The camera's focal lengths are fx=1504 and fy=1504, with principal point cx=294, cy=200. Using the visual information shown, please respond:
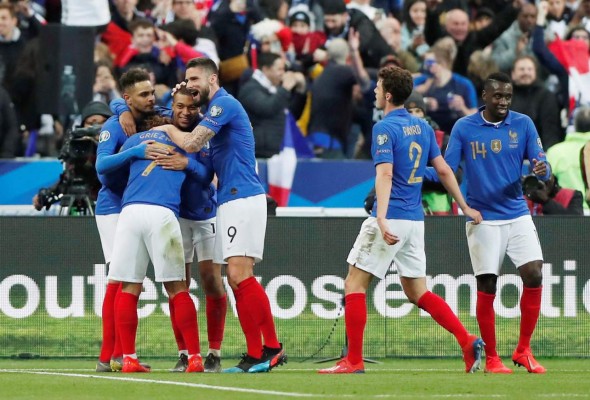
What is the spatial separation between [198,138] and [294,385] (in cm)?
201

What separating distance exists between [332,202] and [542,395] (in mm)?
8420

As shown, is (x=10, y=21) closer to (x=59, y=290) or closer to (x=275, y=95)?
(x=275, y=95)

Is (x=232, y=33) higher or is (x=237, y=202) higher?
(x=232, y=33)

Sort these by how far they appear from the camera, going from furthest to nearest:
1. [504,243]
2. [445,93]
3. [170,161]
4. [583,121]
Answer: [445,93] → [583,121] → [504,243] → [170,161]

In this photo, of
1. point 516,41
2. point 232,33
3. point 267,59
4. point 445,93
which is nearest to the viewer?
point 267,59

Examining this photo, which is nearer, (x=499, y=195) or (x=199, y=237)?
(x=499, y=195)

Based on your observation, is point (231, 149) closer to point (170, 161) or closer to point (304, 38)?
point (170, 161)


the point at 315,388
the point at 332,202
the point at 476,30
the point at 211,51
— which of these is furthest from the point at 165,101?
the point at 315,388

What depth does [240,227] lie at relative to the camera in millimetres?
10836

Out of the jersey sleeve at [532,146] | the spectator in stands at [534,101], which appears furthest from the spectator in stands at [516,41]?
the jersey sleeve at [532,146]

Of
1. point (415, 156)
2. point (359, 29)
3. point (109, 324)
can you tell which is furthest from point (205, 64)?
point (359, 29)

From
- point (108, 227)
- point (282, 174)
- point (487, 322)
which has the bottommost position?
point (487, 322)

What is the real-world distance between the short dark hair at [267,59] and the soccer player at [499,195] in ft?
21.3

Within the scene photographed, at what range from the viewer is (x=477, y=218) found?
36.8ft
